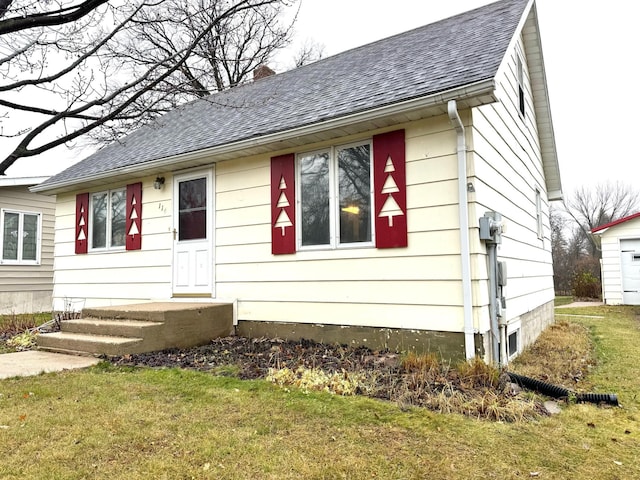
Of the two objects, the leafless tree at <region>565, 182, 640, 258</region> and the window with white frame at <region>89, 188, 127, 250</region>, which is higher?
the leafless tree at <region>565, 182, 640, 258</region>

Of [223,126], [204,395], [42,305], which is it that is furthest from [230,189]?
[42,305]

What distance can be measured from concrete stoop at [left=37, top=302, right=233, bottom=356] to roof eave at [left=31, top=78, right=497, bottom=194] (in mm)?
2285

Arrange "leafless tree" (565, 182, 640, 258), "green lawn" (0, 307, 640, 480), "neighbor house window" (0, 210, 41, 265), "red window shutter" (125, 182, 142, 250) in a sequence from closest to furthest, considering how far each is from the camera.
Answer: "green lawn" (0, 307, 640, 480)
"red window shutter" (125, 182, 142, 250)
"neighbor house window" (0, 210, 41, 265)
"leafless tree" (565, 182, 640, 258)

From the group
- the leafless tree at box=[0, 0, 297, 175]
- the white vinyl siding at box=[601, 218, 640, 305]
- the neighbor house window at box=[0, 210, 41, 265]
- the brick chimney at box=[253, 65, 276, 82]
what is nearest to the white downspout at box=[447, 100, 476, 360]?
the leafless tree at box=[0, 0, 297, 175]

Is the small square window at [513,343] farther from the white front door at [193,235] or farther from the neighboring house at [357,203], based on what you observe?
the white front door at [193,235]

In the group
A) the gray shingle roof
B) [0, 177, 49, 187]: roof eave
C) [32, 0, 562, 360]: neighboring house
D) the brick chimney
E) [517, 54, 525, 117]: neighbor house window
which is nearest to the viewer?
[32, 0, 562, 360]: neighboring house

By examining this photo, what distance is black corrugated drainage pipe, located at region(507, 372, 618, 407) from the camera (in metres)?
3.85

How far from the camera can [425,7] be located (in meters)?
12.5

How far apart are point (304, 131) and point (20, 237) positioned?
34.6ft

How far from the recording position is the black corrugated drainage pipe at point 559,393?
3848mm

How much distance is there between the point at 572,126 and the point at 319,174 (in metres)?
40.6

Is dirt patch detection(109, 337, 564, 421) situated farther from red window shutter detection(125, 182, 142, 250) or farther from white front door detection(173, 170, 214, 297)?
red window shutter detection(125, 182, 142, 250)

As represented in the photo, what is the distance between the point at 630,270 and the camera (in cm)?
1464

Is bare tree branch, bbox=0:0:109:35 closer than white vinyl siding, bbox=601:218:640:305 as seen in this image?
Yes
